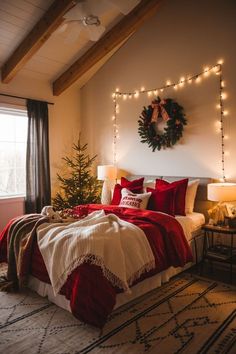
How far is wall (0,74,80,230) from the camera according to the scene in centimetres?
465

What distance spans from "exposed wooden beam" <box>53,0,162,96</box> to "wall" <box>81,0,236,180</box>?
37 centimetres

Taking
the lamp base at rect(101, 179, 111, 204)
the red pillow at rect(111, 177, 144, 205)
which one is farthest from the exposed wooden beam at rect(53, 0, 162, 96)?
the red pillow at rect(111, 177, 144, 205)

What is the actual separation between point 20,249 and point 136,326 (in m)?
1.33

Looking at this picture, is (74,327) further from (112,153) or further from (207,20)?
(207,20)

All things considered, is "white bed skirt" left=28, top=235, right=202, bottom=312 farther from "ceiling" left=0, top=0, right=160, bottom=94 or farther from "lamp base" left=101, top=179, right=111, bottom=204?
"ceiling" left=0, top=0, right=160, bottom=94

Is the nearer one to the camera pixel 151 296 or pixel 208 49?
pixel 151 296

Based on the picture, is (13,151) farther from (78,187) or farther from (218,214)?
(218,214)

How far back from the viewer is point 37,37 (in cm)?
381

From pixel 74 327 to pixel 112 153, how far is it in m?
3.36

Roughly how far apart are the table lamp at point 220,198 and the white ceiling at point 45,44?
2.28 m

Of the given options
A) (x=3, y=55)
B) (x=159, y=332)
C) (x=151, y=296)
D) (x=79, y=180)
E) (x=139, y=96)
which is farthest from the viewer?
(x=79, y=180)

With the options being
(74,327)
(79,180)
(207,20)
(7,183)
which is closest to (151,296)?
(74,327)

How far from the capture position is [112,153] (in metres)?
5.24

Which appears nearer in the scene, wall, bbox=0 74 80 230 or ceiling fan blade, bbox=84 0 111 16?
ceiling fan blade, bbox=84 0 111 16
